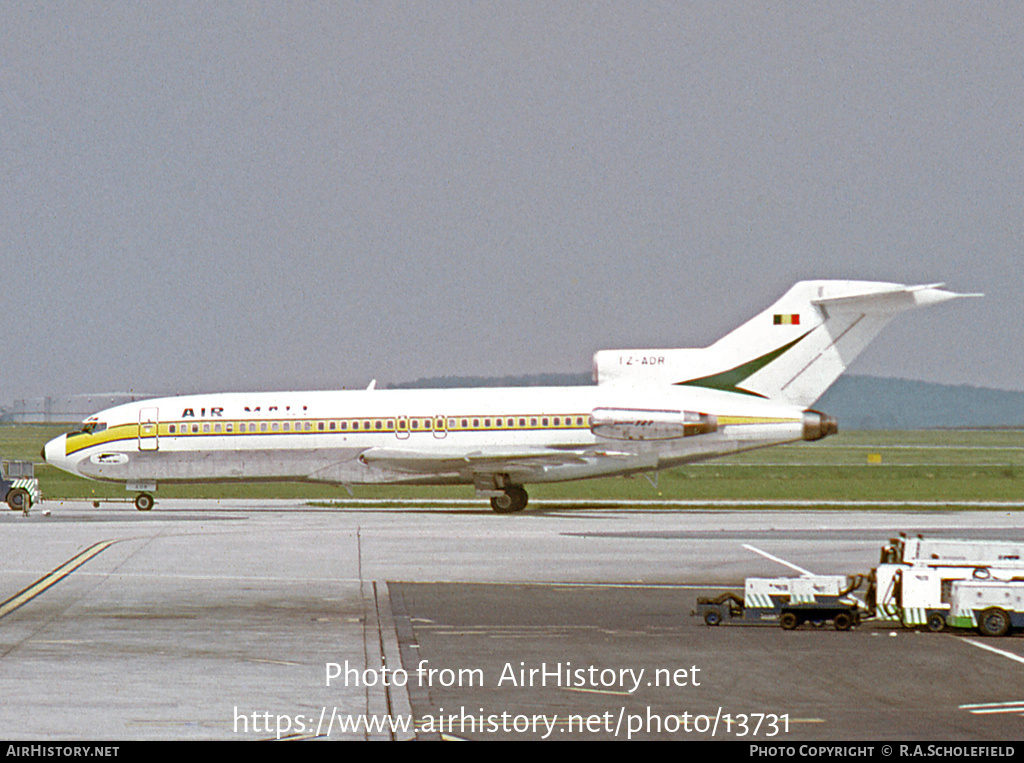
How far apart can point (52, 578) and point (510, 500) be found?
86.1 ft

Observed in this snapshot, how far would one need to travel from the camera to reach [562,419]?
4884 centimetres

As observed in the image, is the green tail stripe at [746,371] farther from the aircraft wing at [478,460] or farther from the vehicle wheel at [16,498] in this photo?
the vehicle wheel at [16,498]

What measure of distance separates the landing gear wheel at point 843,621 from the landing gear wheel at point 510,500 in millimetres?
31482

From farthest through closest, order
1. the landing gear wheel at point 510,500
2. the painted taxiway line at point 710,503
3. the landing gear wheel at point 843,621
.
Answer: the painted taxiway line at point 710,503, the landing gear wheel at point 510,500, the landing gear wheel at point 843,621

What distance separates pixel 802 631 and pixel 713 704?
19.5 feet

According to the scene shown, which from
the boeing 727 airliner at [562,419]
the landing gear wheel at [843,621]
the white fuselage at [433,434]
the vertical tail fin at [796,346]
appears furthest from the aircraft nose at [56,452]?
the landing gear wheel at [843,621]

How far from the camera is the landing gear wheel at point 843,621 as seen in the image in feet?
61.8

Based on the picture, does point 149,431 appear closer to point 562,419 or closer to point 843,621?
point 562,419

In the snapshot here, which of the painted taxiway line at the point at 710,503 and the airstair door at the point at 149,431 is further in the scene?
the painted taxiway line at the point at 710,503

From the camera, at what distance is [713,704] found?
13.2m

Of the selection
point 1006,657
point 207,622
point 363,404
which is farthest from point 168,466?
point 1006,657

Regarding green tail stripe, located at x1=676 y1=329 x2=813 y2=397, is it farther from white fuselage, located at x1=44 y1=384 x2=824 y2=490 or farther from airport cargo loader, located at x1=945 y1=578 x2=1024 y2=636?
airport cargo loader, located at x1=945 y1=578 x2=1024 y2=636

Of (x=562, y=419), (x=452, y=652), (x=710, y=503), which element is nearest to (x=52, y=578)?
(x=452, y=652)

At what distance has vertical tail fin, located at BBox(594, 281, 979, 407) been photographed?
48.8m
